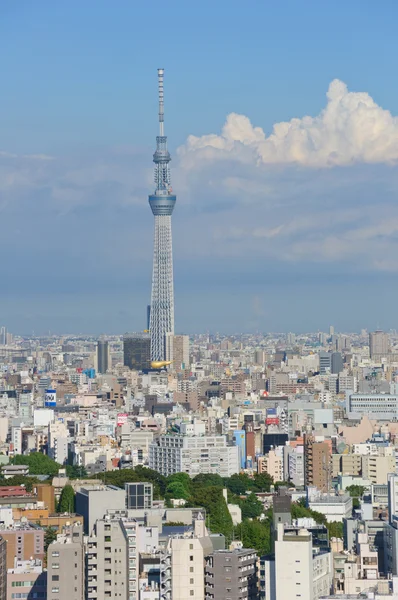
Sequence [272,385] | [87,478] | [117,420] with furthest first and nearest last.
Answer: [272,385]
[117,420]
[87,478]

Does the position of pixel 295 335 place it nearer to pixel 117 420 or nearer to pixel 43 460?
pixel 117 420

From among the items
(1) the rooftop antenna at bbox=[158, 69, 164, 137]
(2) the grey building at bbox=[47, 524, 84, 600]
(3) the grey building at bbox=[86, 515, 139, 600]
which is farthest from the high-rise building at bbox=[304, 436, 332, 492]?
(1) the rooftop antenna at bbox=[158, 69, 164, 137]

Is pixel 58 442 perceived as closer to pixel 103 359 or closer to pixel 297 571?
pixel 297 571

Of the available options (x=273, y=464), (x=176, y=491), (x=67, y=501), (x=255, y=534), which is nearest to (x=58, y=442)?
(x=273, y=464)

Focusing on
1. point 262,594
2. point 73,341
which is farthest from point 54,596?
point 73,341

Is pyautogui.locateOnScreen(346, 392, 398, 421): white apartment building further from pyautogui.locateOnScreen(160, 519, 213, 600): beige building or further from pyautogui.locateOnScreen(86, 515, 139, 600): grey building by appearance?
pyautogui.locateOnScreen(160, 519, 213, 600): beige building
